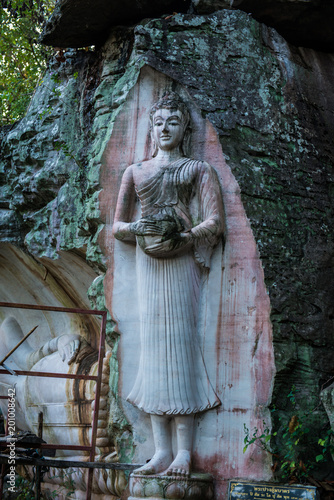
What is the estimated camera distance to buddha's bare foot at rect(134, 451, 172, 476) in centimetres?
622

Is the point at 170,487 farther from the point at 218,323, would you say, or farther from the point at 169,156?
the point at 169,156

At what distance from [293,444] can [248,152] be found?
2628 millimetres

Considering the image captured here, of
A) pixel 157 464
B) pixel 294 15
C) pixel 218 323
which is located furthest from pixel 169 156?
pixel 157 464

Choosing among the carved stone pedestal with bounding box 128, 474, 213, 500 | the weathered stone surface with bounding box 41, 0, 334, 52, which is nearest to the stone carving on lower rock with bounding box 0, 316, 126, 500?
the carved stone pedestal with bounding box 128, 474, 213, 500

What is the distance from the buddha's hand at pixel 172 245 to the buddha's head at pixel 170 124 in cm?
91

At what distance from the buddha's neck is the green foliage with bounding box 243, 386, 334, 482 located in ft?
7.74

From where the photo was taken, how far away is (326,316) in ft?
21.7

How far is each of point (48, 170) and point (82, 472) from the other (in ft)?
10.8

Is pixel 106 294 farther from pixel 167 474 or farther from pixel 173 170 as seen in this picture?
pixel 167 474

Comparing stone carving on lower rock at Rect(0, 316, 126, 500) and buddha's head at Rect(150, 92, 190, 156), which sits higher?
buddha's head at Rect(150, 92, 190, 156)

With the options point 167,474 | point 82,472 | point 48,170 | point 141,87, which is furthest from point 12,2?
point 167,474

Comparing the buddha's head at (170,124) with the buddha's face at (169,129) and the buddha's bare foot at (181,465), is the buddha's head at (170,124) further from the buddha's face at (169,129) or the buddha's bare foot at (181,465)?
the buddha's bare foot at (181,465)

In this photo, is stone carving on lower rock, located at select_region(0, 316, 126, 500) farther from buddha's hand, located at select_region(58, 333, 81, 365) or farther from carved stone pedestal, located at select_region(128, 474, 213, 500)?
carved stone pedestal, located at select_region(128, 474, 213, 500)

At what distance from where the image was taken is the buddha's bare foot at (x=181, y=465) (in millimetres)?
6141
